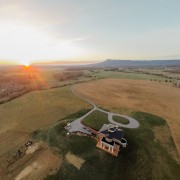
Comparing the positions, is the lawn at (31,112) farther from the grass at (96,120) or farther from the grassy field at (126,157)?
the grass at (96,120)

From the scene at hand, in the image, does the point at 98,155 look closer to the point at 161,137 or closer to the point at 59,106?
the point at 161,137

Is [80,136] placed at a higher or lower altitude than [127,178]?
higher

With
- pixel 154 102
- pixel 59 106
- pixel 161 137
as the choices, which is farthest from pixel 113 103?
pixel 161 137

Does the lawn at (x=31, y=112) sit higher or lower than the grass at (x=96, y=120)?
lower

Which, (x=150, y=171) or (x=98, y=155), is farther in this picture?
(x=98, y=155)

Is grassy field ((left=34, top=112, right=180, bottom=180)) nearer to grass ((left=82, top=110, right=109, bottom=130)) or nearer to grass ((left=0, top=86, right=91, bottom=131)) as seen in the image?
grass ((left=82, top=110, right=109, bottom=130))

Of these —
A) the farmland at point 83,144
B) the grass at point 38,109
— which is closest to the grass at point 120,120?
the farmland at point 83,144
